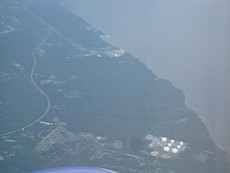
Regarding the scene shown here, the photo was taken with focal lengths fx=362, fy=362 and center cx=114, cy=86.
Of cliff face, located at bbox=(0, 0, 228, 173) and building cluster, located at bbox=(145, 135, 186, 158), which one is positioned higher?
building cluster, located at bbox=(145, 135, 186, 158)

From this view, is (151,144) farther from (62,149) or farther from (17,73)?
(17,73)

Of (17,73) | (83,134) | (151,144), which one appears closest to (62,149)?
(83,134)

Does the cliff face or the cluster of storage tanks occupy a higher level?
the cluster of storage tanks

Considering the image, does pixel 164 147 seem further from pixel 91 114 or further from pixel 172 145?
Result: pixel 91 114

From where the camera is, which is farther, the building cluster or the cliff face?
the building cluster

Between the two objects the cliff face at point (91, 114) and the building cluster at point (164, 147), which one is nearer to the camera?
the cliff face at point (91, 114)
